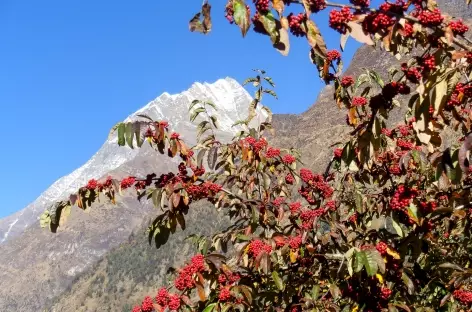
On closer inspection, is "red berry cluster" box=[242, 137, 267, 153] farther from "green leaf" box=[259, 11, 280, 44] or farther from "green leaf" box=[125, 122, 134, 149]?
"green leaf" box=[259, 11, 280, 44]

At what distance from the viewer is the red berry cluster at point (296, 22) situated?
2592 millimetres

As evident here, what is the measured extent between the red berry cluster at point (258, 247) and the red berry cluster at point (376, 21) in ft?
7.20

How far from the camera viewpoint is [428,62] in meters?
2.66

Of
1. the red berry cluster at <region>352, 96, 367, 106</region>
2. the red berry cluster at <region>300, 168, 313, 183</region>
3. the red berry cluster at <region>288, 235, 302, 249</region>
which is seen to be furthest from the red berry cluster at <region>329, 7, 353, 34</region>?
the red berry cluster at <region>300, 168, 313, 183</region>

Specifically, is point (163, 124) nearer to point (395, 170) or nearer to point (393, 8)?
point (395, 170)

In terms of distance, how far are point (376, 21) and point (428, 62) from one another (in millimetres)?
439

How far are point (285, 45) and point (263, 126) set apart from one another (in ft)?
13.8

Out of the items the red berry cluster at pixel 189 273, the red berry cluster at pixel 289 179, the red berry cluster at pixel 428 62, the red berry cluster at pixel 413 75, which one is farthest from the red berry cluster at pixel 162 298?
the red berry cluster at pixel 289 179

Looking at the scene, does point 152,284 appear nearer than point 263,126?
No

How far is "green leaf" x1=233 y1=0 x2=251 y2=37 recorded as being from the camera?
2.47 meters

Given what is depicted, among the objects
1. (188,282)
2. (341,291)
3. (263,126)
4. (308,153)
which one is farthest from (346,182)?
(308,153)

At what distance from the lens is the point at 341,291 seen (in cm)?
443

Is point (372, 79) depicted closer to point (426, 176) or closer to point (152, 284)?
point (426, 176)

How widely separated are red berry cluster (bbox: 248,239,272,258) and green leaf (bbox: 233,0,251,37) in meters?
2.17
